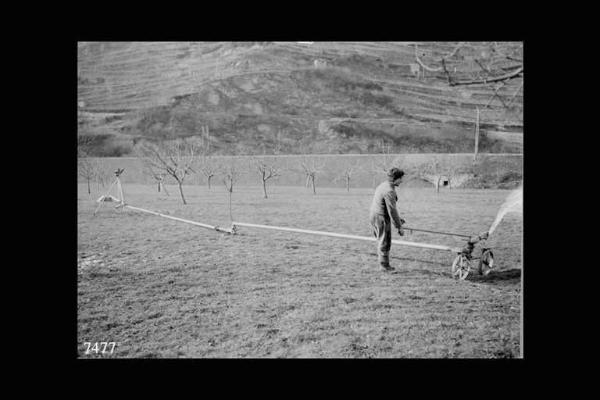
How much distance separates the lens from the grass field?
377cm

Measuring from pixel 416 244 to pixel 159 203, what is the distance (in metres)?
3.14

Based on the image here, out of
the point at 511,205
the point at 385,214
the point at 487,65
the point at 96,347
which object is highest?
the point at 487,65

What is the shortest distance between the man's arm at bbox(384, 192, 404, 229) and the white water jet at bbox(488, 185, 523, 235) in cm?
108

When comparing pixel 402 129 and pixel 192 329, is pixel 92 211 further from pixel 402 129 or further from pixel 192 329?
pixel 402 129

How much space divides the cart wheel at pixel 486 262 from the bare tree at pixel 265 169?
2.44 meters

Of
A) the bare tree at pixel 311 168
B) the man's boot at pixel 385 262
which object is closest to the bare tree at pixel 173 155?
the bare tree at pixel 311 168

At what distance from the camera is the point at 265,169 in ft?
14.8

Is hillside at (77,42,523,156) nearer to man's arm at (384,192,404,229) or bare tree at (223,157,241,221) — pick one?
bare tree at (223,157,241,221)

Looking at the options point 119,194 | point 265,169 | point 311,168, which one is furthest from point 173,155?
point 311,168

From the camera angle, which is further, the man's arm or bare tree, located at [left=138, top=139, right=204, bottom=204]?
bare tree, located at [left=138, top=139, right=204, bottom=204]

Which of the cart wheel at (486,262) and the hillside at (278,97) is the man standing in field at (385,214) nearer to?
the hillside at (278,97)

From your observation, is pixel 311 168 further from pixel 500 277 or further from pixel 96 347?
pixel 96 347

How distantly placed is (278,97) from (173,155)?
145 centimetres

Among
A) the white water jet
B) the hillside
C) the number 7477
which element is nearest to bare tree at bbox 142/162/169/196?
the hillside
